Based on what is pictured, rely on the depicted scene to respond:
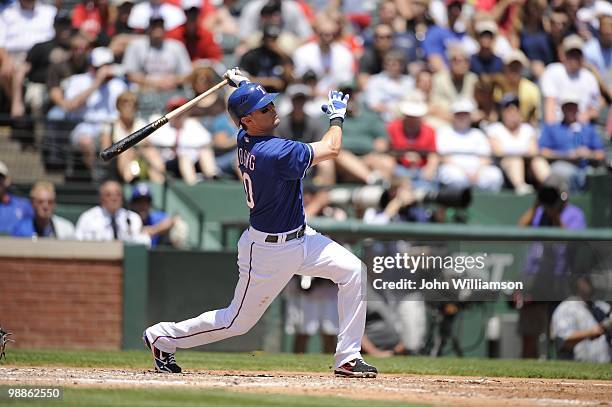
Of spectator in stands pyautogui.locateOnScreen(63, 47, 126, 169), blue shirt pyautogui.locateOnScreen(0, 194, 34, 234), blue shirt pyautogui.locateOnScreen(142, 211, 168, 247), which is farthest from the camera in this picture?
spectator in stands pyautogui.locateOnScreen(63, 47, 126, 169)

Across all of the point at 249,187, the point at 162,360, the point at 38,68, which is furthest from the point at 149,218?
the point at 249,187

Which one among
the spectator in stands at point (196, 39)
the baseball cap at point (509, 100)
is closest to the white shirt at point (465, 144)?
the baseball cap at point (509, 100)

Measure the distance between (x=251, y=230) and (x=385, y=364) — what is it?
2614 millimetres

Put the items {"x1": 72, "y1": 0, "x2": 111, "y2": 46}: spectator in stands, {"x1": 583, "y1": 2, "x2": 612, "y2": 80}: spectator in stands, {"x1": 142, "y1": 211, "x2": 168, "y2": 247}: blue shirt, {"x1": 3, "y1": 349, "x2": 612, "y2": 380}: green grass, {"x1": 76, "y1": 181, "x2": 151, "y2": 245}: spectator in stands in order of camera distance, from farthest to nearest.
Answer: {"x1": 583, "y1": 2, "x2": 612, "y2": 80}: spectator in stands
{"x1": 72, "y1": 0, "x2": 111, "y2": 46}: spectator in stands
{"x1": 142, "y1": 211, "x2": 168, "y2": 247}: blue shirt
{"x1": 76, "y1": 181, "x2": 151, "y2": 245}: spectator in stands
{"x1": 3, "y1": 349, "x2": 612, "y2": 380}: green grass

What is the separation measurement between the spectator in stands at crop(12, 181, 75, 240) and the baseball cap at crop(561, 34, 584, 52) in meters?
6.99

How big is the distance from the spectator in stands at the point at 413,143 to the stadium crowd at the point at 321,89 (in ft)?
0.07

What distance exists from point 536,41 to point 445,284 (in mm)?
6105

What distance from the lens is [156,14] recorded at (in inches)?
627

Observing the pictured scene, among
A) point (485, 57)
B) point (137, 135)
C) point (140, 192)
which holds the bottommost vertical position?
point (140, 192)

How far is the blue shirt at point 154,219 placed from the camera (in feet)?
43.6

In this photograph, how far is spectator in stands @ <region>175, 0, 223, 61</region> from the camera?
1583cm

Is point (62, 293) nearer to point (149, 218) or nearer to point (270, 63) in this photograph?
point (149, 218)

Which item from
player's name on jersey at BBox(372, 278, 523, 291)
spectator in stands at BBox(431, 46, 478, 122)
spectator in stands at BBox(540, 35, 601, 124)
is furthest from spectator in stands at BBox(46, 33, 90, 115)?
spectator in stands at BBox(540, 35, 601, 124)

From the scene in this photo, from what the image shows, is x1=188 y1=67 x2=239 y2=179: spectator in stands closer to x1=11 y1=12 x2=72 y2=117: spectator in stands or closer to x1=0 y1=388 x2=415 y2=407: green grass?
x1=11 y1=12 x2=72 y2=117: spectator in stands
